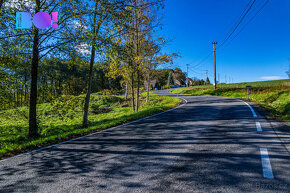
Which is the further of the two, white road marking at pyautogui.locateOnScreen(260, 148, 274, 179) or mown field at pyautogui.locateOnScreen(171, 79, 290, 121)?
mown field at pyautogui.locateOnScreen(171, 79, 290, 121)

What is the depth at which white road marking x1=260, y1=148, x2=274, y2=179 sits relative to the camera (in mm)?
2680

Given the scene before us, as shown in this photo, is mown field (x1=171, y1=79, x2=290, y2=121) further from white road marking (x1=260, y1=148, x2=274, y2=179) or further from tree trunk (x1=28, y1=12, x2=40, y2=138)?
tree trunk (x1=28, y1=12, x2=40, y2=138)

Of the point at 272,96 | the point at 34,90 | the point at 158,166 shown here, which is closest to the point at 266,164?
the point at 158,166

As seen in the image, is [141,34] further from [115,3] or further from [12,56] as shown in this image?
[12,56]

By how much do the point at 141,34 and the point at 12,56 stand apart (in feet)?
31.7

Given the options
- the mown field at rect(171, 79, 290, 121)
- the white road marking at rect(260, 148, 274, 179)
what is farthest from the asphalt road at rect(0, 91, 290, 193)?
the mown field at rect(171, 79, 290, 121)

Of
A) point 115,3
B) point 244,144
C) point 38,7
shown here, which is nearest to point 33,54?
point 38,7

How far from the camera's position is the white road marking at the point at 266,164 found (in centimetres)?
268

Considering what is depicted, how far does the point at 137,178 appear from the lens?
2742 mm

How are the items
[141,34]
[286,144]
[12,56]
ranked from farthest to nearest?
[141,34] → [12,56] → [286,144]

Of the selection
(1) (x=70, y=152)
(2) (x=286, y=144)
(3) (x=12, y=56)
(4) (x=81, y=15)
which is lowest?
(1) (x=70, y=152)

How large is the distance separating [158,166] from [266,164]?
2045 mm

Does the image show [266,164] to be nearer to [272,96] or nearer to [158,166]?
[158,166]

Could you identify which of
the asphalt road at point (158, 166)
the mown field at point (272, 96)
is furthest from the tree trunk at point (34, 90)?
the mown field at point (272, 96)
